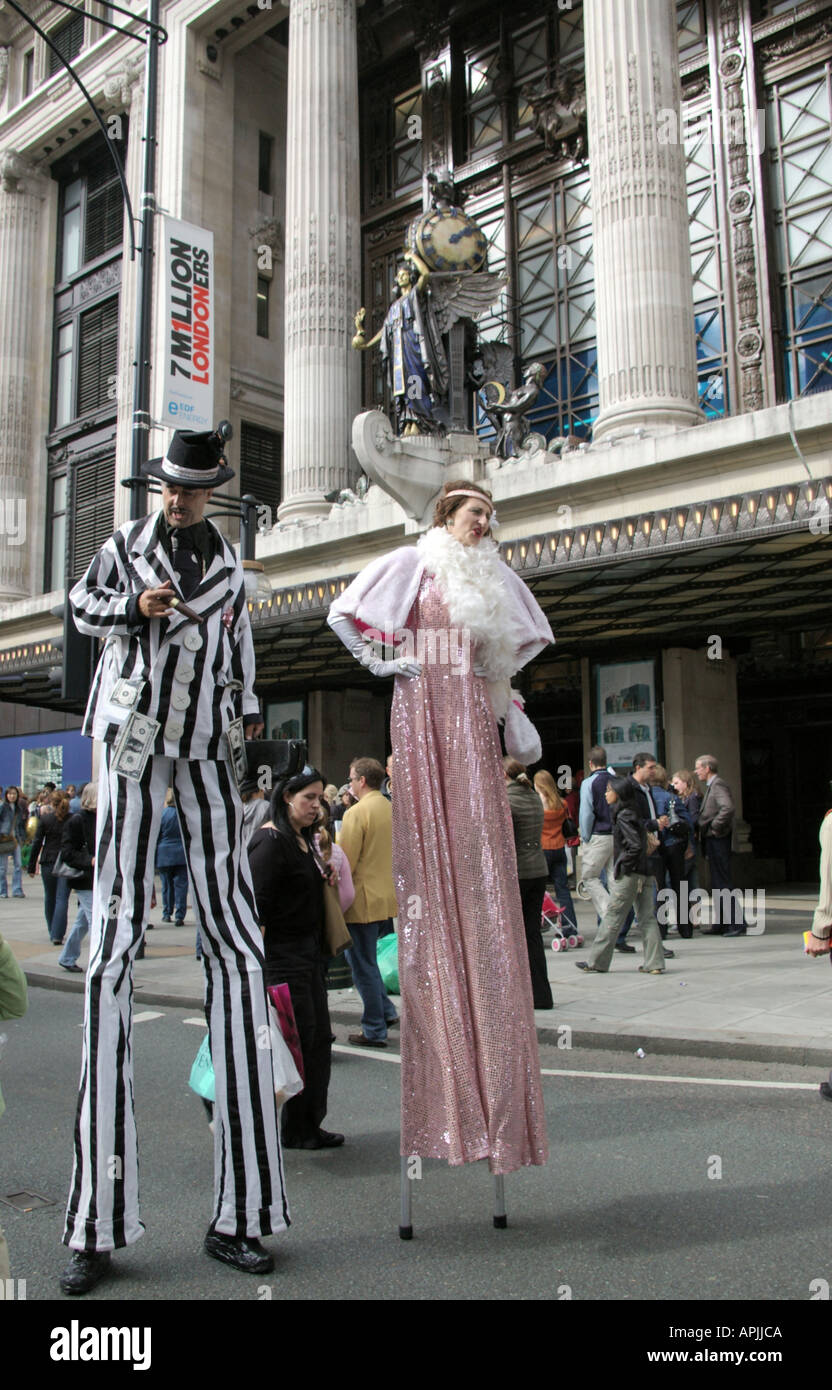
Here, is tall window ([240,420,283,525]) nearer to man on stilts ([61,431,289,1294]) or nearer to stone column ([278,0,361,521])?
stone column ([278,0,361,521])

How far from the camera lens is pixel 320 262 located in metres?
21.9

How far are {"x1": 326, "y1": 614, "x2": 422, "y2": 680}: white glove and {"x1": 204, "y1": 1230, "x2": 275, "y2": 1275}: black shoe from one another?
177 centimetres

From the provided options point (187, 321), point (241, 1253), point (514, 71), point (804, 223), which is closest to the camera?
point (241, 1253)

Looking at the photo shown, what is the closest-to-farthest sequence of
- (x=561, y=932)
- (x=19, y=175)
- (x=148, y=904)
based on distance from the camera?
(x=148, y=904)
(x=561, y=932)
(x=19, y=175)

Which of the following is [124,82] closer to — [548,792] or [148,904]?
[548,792]

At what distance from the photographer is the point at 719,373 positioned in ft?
63.9

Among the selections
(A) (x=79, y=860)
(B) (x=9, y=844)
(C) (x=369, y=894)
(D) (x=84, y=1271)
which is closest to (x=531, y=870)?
(C) (x=369, y=894)

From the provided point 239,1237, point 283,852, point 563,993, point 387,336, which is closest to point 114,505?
point 387,336

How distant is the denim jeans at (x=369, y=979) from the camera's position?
704cm

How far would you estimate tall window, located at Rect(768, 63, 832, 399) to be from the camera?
1842 centimetres

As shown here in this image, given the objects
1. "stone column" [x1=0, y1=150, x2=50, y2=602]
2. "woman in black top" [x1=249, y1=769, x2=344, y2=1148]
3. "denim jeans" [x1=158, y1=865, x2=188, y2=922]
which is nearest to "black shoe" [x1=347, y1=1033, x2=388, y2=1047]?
"woman in black top" [x1=249, y1=769, x2=344, y2=1148]

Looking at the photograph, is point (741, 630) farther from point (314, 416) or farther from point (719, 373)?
point (314, 416)

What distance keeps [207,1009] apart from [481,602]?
5.32ft
